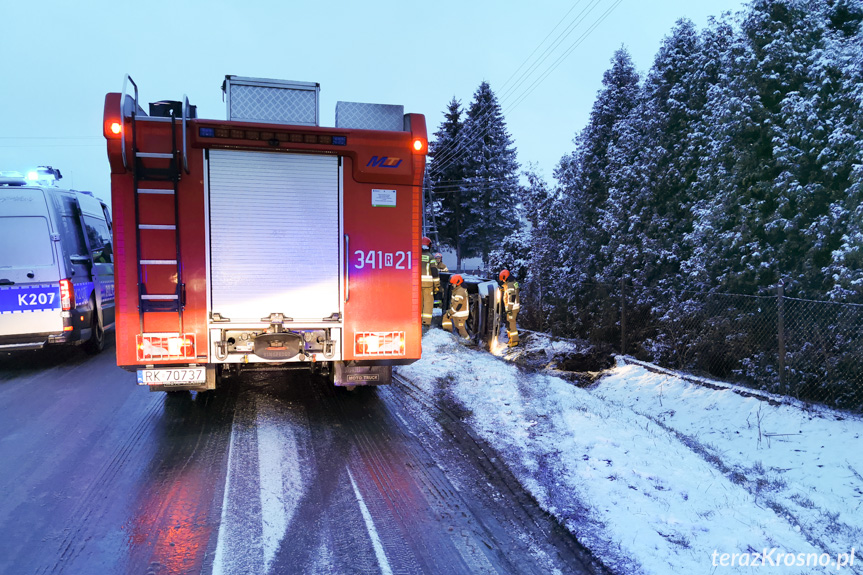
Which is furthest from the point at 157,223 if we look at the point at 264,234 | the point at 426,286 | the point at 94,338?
the point at 94,338

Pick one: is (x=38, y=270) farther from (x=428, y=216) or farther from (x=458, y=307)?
(x=428, y=216)

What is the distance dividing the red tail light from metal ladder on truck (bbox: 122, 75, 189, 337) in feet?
14.8

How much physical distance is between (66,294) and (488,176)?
36.4 m

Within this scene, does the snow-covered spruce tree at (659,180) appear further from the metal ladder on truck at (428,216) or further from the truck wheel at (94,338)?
the truck wheel at (94,338)

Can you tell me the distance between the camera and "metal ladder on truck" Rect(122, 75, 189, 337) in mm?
5312

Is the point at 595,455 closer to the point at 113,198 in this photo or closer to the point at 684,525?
the point at 684,525

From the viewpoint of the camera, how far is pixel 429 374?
28.6ft

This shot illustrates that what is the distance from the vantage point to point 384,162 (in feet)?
19.2

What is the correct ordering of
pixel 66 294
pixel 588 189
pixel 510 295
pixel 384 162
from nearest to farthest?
1. pixel 384 162
2. pixel 66 294
3. pixel 510 295
4. pixel 588 189

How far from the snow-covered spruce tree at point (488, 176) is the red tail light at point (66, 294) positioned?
116 ft

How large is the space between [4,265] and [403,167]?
677cm

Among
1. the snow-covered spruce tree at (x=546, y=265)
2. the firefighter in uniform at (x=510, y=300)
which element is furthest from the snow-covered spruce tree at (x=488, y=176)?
the firefighter in uniform at (x=510, y=300)

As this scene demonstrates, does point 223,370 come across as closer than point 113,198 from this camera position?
No

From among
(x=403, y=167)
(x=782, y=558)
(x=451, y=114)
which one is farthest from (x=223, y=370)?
(x=451, y=114)
